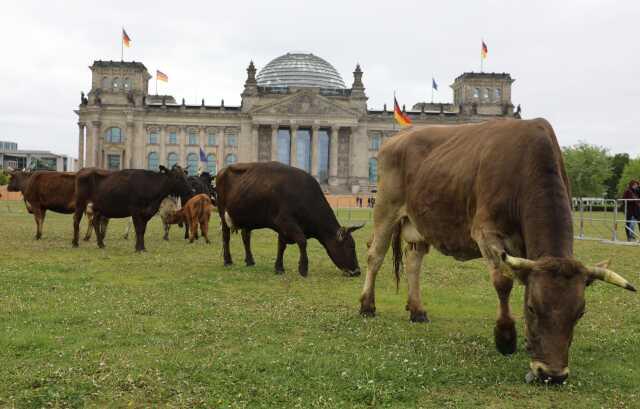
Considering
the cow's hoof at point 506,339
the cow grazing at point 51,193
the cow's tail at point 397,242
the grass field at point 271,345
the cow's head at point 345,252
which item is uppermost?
the cow grazing at point 51,193

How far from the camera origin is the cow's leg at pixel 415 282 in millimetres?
8508

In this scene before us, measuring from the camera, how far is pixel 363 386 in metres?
5.39

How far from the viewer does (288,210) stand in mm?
12883

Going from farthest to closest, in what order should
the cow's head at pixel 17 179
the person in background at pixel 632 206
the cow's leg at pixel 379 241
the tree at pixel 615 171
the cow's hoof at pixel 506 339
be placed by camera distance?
the tree at pixel 615 171 < the person in background at pixel 632 206 < the cow's head at pixel 17 179 < the cow's leg at pixel 379 241 < the cow's hoof at pixel 506 339

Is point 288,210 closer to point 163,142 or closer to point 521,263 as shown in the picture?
point 521,263

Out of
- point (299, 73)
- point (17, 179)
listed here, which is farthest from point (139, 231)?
point (299, 73)

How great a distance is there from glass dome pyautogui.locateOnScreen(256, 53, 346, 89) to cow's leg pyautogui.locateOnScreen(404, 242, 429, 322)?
108 metres

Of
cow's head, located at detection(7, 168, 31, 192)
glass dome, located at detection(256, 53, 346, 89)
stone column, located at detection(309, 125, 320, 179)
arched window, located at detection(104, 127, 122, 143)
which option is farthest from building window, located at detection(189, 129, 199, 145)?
cow's head, located at detection(7, 168, 31, 192)

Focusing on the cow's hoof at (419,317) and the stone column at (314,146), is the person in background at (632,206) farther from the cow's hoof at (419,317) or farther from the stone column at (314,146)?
the stone column at (314,146)

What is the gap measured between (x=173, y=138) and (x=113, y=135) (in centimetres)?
1046

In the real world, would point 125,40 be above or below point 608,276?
above

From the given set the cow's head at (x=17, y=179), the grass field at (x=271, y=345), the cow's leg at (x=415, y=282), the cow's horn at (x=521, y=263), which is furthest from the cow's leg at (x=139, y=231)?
the cow's horn at (x=521, y=263)

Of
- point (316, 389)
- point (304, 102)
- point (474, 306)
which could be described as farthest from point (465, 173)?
point (304, 102)

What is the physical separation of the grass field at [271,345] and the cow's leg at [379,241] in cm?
31
